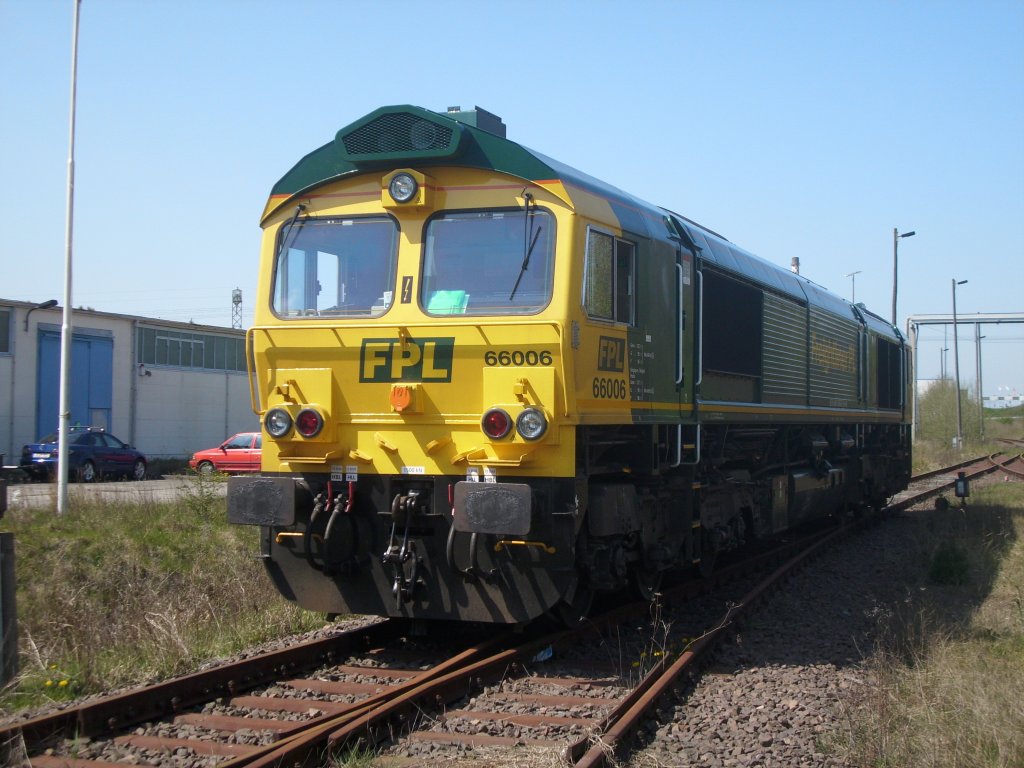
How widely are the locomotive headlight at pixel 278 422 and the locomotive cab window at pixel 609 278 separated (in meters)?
2.27

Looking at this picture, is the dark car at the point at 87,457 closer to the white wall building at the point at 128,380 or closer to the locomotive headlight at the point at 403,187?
the white wall building at the point at 128,380

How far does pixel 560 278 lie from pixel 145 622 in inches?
180

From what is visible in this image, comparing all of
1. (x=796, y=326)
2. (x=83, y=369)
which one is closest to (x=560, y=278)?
(x=796, y=326)

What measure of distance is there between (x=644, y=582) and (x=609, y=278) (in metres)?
2.79

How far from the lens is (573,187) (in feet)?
23.8

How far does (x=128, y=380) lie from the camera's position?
3127cm

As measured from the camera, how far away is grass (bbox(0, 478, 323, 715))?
708 cm

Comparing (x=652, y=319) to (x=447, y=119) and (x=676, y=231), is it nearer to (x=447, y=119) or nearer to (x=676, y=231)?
(x=676, y=231)

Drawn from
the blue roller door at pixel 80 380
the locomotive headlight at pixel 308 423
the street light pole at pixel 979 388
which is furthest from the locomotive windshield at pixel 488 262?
the street light pole at pixel 979 388

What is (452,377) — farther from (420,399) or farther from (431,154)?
(431,154)

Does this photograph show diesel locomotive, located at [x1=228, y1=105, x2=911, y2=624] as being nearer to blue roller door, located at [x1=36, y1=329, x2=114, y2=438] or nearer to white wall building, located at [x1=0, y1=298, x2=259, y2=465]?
white wall building, located at [x1=0, y1=298, x2=259, y2=465]

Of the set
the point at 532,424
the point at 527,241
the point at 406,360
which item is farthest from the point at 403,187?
the point at 532,424

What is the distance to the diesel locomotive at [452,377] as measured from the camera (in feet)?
22.7

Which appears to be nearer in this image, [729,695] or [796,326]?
[729,695]
